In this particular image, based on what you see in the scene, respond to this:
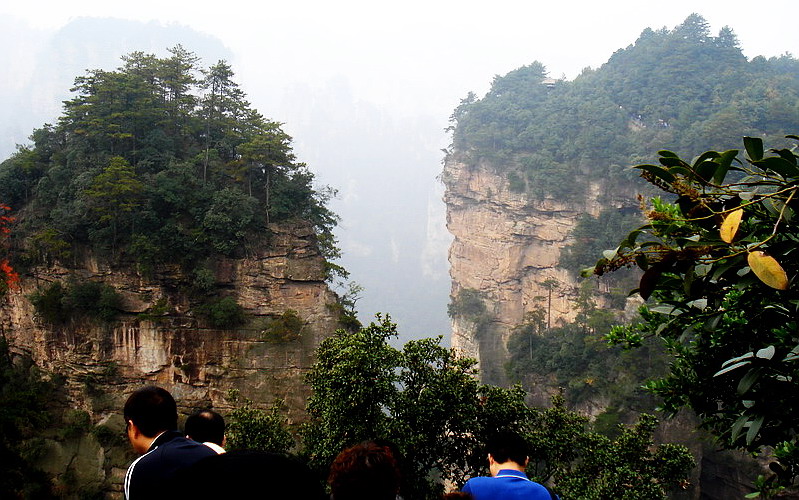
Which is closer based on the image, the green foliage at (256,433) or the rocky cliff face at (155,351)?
the green foliage at (256,433)

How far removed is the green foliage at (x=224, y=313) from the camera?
11.6 meters

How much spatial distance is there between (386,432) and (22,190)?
12.8 m

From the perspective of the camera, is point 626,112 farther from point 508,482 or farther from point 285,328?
point 508,482

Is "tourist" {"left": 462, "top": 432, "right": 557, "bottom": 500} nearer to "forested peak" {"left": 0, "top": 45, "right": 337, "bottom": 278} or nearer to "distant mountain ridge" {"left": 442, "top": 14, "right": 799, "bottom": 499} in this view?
"forested peak" {"left": 0, "top": 45, "right": 337, "bottom": 278}

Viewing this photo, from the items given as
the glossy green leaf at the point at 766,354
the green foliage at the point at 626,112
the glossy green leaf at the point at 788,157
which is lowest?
the glossy green leaf at the point at 766,354

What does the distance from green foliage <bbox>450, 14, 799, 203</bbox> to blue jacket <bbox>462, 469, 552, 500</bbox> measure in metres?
23.8

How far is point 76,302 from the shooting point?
37.6 feet

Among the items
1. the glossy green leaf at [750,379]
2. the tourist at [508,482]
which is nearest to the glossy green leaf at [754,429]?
the glossy green leaf at [750,379]

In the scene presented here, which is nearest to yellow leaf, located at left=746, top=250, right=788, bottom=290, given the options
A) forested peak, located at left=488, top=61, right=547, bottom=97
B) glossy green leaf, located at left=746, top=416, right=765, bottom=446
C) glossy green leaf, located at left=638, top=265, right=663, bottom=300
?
glossy green leaf, located at left=638, top=265, right=663, bottom=300

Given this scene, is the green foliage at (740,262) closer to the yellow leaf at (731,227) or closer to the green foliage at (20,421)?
the yellow leaf at (731,227)

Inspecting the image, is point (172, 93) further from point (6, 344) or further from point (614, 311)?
point (614, 311)

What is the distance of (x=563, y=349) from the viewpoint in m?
18.9

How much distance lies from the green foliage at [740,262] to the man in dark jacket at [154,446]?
1711mm

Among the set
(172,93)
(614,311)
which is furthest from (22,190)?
(614,311)
